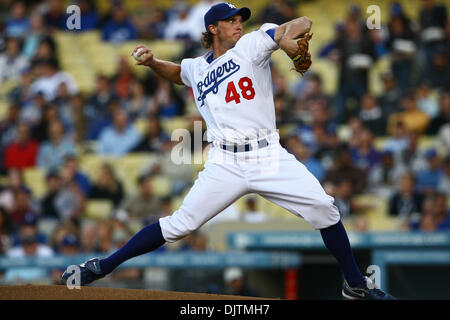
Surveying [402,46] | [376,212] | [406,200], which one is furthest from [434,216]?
[402,46]

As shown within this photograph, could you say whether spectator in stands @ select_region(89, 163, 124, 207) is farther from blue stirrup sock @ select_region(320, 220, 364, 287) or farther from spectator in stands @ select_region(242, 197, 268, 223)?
blue stirrup sock @ select_region(320, 220, 364, 287)

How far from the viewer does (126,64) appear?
1080cm

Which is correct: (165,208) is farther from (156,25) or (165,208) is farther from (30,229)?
(156,25)

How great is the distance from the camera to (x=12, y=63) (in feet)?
38.1

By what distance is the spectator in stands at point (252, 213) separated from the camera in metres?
8.11

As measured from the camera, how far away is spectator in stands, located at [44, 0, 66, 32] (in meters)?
12.3

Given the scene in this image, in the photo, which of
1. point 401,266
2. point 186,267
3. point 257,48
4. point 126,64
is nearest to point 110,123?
point 126,64

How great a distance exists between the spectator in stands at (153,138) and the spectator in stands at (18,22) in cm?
316

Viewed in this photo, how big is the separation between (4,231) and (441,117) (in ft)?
15.8

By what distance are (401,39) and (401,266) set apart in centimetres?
362

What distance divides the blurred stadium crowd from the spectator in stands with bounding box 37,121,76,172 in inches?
0.6
